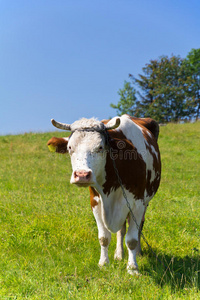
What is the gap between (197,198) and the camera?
26.0ft

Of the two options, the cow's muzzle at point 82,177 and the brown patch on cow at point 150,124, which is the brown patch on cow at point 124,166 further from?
the brown patch on cow at point 150,124

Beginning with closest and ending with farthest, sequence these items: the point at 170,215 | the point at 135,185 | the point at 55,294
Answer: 1. the point at 55,294
2. the point at 135,185
3. the point at 170,215

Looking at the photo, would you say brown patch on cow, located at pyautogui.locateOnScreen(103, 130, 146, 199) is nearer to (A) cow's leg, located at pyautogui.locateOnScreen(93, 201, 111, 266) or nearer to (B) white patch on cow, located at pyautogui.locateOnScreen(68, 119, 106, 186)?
(B) white patch on cow, located at pyautogui.locateOnScreen(68, 119, 106, 186)

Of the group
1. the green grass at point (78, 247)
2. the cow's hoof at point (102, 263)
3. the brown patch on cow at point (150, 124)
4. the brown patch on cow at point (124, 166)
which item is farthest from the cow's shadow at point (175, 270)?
the brown patch on cow at point (150, 124)

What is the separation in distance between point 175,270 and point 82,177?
2240 mm

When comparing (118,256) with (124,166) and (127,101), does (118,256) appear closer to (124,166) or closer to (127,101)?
(124,166)

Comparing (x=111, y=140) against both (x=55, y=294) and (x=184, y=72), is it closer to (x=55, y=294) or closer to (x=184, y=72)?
(x=55, y=294)

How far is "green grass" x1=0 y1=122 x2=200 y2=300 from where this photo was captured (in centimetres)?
339

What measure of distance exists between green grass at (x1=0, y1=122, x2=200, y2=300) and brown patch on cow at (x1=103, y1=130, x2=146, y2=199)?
108 cm

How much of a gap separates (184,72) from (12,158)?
33189mm

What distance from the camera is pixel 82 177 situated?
3.00 meters

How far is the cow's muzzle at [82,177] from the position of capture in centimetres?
299

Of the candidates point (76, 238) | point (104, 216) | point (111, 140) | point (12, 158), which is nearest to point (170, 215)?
point (76, 238)

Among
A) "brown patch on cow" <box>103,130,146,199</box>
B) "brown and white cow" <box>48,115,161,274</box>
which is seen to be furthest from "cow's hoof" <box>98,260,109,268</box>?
"brown patch on cow" <box>103,130,146,199</box>
